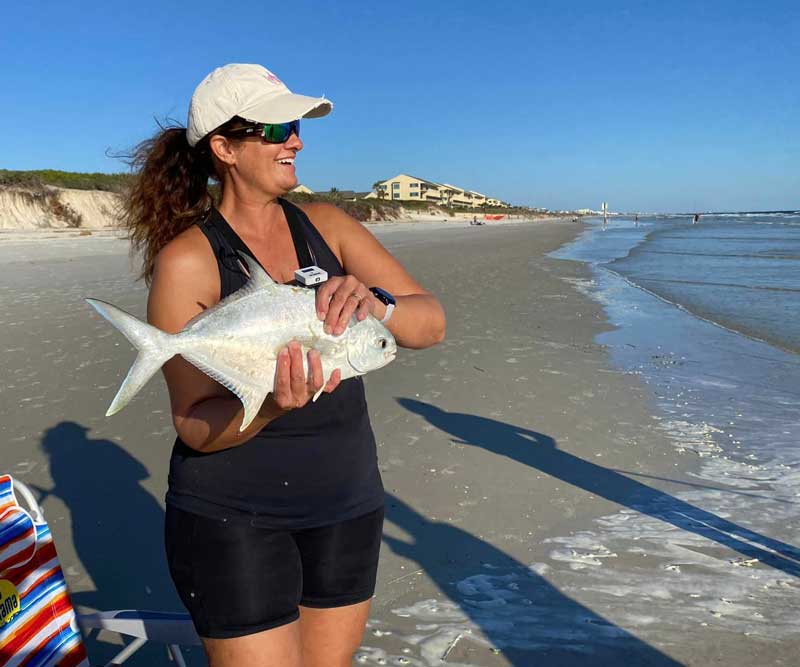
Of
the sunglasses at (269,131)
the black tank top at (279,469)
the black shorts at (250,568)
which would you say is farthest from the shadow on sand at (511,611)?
the sunglasses at (269,131)

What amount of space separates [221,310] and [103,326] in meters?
10.2

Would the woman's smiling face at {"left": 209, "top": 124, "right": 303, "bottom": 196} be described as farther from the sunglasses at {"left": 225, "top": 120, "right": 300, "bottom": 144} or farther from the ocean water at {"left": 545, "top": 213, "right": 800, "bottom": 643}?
the ocean water at {"left": 545, "top": 213, "right": 800, "bottom": 643}

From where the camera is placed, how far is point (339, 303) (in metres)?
1.77

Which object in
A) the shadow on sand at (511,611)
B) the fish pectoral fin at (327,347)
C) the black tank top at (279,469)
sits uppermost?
the fish pectoral fin at (327,347)

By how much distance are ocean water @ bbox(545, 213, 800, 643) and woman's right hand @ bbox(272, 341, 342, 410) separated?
257 cm

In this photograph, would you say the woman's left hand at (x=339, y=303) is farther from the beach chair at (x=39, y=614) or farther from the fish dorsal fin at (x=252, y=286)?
the beach chair at (x=39, y=614)

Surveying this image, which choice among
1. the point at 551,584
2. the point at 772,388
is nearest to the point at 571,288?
the point at 772,388

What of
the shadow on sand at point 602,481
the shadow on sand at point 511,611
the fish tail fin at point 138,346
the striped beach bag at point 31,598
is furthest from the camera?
the shadow on sand at point 602,481

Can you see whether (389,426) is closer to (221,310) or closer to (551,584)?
(551,584)

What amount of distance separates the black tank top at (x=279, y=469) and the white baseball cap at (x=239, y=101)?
331 mm

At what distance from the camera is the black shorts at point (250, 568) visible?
Result: 193 cm

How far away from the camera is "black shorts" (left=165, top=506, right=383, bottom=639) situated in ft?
6.35

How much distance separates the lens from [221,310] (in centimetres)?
183

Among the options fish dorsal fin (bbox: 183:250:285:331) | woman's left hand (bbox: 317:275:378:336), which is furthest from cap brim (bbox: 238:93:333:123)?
woman's left hand (bbox: 317:275:378:336)
